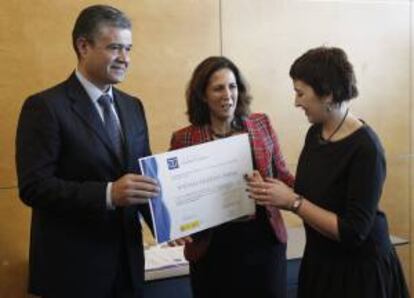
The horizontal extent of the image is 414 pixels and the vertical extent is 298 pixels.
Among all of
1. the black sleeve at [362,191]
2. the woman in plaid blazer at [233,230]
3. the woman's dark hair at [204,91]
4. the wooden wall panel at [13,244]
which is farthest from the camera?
the wooden wall panel at [13,244]

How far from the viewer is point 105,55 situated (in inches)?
71.9

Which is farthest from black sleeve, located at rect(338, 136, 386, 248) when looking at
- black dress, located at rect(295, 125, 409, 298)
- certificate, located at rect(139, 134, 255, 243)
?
certificate, located at rect(139, 134, 255, 243)

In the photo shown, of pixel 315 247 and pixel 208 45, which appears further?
pixel 208 45

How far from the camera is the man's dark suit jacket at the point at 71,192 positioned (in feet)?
5.57

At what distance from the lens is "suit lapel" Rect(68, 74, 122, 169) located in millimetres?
1777

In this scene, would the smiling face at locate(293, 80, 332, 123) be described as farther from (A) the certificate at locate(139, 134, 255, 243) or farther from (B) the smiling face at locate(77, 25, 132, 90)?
(B) the smiling face at locate(77, 25, 132, 90)

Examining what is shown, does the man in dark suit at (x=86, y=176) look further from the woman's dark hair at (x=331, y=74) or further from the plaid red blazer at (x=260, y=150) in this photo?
the woman's dark hair at (x=331, y=74)

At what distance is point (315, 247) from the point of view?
182 cm

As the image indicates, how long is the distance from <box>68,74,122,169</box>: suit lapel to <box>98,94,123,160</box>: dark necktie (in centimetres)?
3

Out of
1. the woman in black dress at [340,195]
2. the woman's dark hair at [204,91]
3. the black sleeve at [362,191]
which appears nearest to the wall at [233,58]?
the woman's dark hair at [204,91]

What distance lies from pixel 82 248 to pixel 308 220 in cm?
77

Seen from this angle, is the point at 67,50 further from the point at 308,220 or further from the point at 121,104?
the point at 308,220

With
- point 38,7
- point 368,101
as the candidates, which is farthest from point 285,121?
point 38,7

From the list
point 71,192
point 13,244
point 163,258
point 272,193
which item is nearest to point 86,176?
point 71,192
